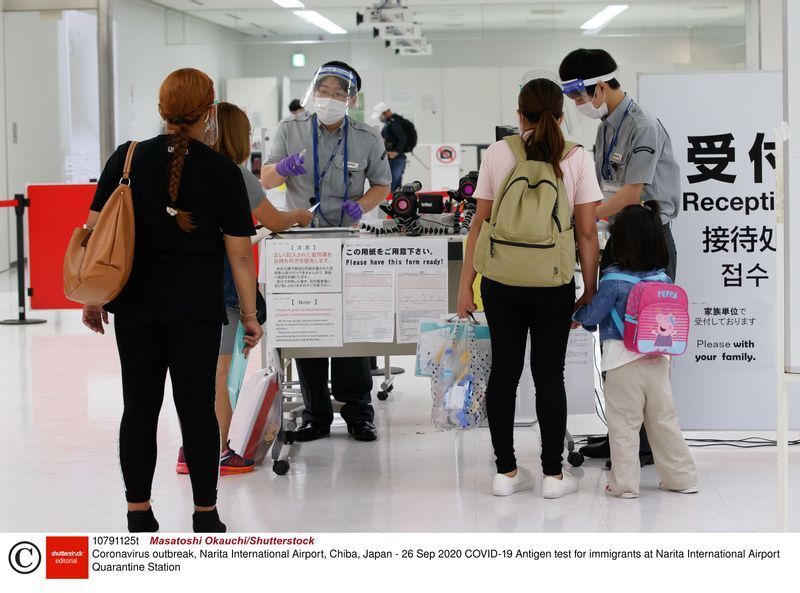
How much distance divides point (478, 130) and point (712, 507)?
32.0ft

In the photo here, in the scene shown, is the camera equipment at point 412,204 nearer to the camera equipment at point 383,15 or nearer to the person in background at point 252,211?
the person in background at point 252,211

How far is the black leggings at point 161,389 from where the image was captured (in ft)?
8.57

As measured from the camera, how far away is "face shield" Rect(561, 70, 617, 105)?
11.6 ft

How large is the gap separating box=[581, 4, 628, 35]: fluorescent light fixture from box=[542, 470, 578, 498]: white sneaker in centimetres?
954

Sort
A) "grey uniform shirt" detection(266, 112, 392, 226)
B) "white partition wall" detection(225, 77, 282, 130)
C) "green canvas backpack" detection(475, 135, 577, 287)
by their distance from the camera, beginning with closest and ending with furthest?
"green canvas backpack" detection(475, 135, 577, 287)
"grey uniform shirt" detection(266, 112, 392, 226)
"white partition wall" detection(225, 77, 282, 130)

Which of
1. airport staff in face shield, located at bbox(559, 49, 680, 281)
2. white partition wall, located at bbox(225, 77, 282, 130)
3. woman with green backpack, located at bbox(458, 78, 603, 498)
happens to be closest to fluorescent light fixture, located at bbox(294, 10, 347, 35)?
white partition wall, located at bbox(225, 77, 282, 130)

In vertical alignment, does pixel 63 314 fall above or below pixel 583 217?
below

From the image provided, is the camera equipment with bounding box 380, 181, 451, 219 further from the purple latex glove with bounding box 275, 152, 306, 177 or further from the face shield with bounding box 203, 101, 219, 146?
the face shield with bounding box 203, 101, 219, 146

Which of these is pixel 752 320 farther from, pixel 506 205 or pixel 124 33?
pixel 124 33

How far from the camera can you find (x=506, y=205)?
311cm

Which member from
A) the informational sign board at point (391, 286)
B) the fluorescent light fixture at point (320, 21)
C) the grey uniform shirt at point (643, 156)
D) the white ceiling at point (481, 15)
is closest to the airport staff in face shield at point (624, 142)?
the grey uniform shirt at point (643, 156)

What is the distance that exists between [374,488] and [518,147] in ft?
3.90
